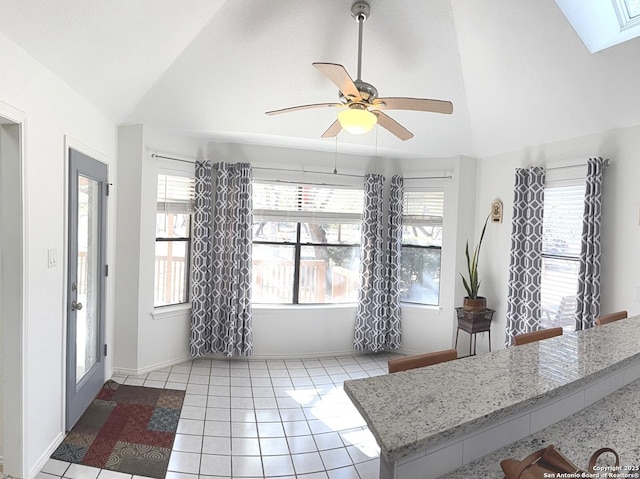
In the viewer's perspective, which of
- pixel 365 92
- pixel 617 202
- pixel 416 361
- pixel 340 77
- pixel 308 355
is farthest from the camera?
pixel 308 355

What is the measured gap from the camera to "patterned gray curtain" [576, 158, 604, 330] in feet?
9.39

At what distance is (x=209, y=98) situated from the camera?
3049mm

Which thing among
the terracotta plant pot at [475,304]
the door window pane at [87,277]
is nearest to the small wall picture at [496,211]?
the terracotta plant pot at [475,304]

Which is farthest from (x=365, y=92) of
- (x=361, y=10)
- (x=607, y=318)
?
(x=607, y=318)

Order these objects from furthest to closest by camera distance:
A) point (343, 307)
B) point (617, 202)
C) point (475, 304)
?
point (343, 307), point (475, 304), point (617, 202)

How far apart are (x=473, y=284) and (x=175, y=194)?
3.24m

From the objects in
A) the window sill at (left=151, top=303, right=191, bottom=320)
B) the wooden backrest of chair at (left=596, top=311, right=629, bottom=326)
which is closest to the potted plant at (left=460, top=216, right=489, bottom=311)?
the wooden backrest of chair at (left=596, top=311, right=629, bottom=326)

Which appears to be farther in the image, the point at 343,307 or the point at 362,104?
the point at 343,307

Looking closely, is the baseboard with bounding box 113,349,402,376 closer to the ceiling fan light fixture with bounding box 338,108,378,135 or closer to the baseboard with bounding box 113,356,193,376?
the baseboard with bounding box 113,356,193,376

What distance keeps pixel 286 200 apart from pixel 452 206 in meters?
1.88

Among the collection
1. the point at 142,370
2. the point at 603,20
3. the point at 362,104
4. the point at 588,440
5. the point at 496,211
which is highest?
the point at 603,20

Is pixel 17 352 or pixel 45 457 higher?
pixel 17 352

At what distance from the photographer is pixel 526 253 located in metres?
3.46

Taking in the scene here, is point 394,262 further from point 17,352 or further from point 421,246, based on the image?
point 17,352
